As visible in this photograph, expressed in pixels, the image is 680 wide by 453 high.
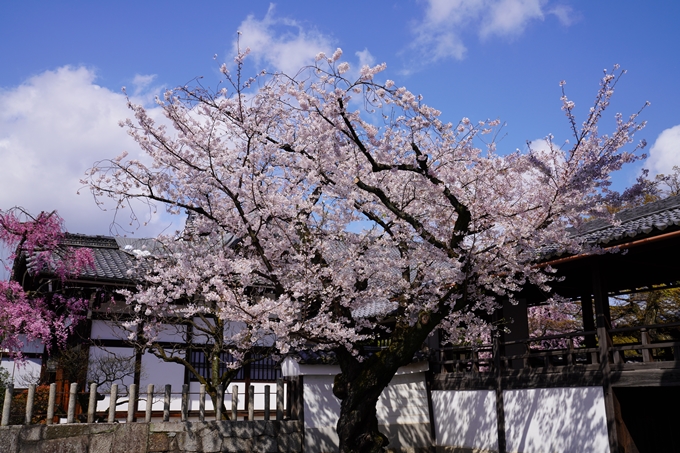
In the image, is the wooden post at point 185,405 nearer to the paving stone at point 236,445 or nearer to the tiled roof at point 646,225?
the paving stone at point 236,445

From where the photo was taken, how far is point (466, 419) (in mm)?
13555

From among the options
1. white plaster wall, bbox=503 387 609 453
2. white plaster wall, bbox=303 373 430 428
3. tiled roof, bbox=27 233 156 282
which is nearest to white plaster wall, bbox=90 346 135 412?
tiled roof, bbox=27 233 156 282

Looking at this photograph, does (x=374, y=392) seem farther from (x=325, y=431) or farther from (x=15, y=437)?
(x=15, y=437)

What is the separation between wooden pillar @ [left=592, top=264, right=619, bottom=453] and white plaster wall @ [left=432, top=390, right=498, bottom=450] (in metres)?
2.94

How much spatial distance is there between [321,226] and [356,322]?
72.9 inches

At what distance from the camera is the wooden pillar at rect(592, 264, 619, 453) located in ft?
33.4

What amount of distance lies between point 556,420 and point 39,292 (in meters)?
12.1

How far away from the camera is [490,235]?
33.1ft

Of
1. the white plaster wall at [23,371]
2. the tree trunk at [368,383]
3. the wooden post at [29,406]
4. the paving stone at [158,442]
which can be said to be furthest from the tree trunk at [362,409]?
the white plaster wall at [23,371]

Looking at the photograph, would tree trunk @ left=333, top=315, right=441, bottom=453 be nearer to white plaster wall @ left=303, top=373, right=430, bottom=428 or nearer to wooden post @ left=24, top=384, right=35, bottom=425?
white plaster wall @ left=303, top=373, right=430, bottom=428

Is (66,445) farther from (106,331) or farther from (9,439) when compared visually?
(106,331)

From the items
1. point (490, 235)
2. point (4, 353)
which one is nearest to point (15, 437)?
point (4, 353)

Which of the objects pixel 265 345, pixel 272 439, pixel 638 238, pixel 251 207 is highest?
pixel 251 207

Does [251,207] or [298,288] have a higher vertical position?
[251,207]
